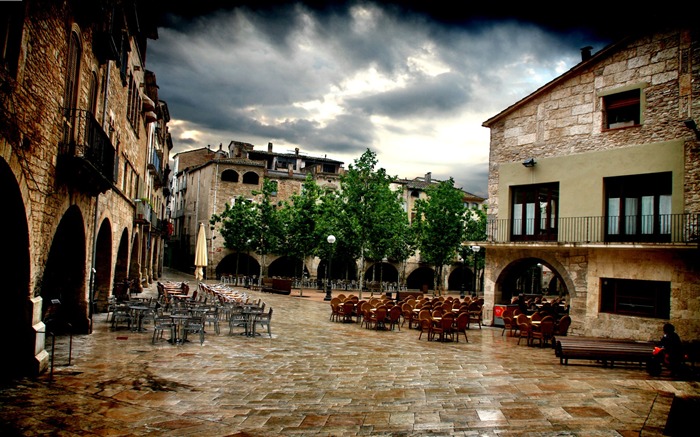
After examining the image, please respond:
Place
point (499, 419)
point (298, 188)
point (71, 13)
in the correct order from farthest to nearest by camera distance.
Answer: point (298, 188) → point (71, 13) → point (499, 419)

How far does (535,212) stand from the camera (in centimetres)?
2028

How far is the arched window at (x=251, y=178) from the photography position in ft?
159

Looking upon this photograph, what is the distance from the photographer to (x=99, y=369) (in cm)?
938

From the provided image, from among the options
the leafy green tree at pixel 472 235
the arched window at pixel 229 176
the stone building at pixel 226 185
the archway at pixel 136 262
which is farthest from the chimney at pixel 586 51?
the arched window at pixel 229 176

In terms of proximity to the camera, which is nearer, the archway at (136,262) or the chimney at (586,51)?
the chimney at (586,51)

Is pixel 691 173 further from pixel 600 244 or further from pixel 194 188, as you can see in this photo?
pixel 194 188

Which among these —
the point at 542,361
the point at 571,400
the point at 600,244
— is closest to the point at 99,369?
the point at 571,400

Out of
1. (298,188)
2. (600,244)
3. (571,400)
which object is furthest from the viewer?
(298,188)

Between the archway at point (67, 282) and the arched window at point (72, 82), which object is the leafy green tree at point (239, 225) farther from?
the arched window at point (72, 82)

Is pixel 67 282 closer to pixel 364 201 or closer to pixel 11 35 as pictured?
pixel 11 35

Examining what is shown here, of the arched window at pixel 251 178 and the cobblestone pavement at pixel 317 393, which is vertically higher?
the arched window at pixel 251 178

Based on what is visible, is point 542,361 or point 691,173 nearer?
point 542,361

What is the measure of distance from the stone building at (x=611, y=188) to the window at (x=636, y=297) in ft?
0.11

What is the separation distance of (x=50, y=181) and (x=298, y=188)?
134ft
